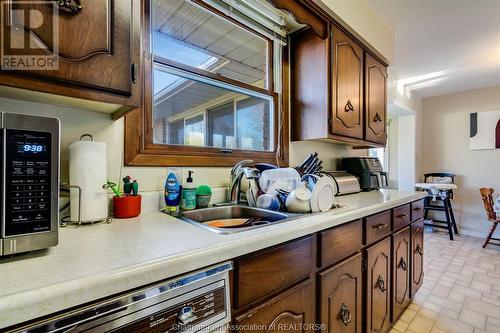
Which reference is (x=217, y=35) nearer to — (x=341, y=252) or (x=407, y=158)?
(x=341, y=252)

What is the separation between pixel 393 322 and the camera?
5.17ft

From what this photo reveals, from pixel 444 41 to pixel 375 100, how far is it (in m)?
1.10

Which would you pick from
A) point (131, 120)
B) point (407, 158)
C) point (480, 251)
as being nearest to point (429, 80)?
point (407, 158)

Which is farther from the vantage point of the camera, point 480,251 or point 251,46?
point 480,251

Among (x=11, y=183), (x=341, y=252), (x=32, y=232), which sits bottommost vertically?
(x=341, y=252)

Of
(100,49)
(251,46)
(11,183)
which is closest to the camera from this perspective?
(11,183)

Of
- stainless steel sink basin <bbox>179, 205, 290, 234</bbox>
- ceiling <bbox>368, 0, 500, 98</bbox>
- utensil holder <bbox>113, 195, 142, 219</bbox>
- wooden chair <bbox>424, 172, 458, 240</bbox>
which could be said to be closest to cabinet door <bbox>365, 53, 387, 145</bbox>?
ceiling <bbox>368, 0, 500, 98</bbox>

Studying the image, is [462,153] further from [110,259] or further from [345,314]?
[110,259]

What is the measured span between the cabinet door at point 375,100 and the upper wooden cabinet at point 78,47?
183cm

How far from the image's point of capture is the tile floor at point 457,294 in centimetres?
167

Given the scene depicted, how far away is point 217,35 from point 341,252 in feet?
4.94

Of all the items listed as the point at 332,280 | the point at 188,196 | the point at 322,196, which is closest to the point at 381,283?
the point at 332,280

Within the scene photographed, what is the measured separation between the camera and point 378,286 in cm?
133

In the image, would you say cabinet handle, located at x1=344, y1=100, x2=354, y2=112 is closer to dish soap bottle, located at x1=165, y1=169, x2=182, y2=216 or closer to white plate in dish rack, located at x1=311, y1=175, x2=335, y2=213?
white plate in dish rack, located at x1=311, y1=175, x2=335, y2=213
